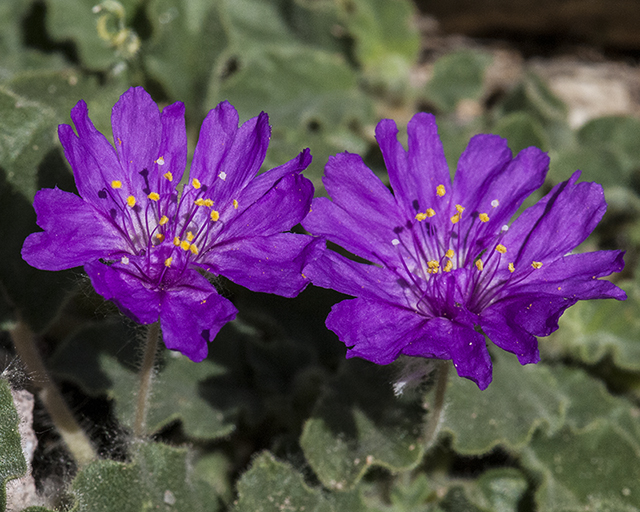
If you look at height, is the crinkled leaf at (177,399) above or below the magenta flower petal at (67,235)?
below

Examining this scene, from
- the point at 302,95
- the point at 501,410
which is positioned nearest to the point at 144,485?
the point at 501,410

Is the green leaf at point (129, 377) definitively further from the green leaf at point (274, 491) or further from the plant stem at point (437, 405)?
the plant stem at point (437, 405)

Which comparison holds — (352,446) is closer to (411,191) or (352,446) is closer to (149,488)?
(149,488)

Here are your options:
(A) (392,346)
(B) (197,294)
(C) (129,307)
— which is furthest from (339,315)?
(C) (129,307)

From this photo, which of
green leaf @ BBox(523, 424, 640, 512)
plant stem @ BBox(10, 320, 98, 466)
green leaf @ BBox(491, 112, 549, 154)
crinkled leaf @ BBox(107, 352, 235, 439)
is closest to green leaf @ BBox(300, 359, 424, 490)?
crinkled leaf @ BBox(107, 352, 235, 439)

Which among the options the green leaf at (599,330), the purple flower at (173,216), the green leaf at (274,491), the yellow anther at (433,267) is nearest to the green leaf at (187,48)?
the purple flower at (173,216)

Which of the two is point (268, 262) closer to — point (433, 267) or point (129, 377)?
point (433, 267)
